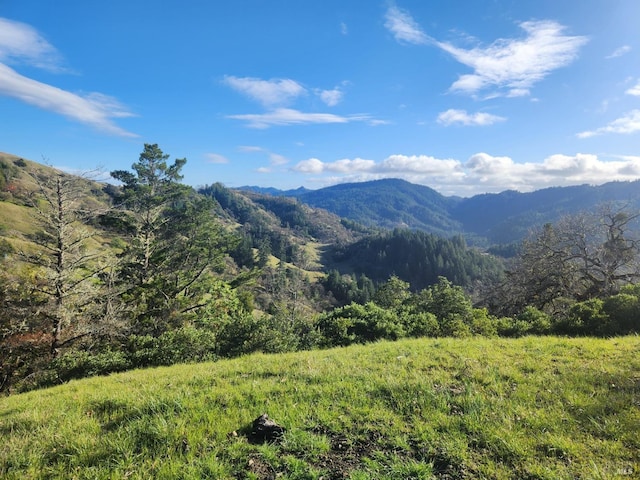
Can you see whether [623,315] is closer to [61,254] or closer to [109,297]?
[109,297]

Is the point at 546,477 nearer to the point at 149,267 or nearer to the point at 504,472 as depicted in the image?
the point at 504,472

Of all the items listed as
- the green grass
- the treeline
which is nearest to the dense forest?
the green grass

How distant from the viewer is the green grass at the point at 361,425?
4246 mm

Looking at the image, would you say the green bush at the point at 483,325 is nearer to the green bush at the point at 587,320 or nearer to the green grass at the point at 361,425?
the green bush at the point at 587,320

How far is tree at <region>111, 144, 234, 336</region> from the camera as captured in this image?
87.1ft

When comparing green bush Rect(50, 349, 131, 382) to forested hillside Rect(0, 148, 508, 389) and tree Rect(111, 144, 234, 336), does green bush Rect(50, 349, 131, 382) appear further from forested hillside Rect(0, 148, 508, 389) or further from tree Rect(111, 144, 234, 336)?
tree Rect(111, 144, 234, 336)

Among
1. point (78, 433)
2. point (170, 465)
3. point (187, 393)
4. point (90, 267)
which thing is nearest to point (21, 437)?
point (78, 433)

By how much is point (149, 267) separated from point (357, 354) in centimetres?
2713

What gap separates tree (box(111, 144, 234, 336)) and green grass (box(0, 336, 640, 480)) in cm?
1909

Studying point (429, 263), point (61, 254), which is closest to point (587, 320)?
point (61, 254)

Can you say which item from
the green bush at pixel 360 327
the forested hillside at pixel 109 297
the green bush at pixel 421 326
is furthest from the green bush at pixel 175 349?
the green bush at pixel 421 326

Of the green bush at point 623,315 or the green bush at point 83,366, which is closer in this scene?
the green bush at point 623,315

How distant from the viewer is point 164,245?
1299 inches

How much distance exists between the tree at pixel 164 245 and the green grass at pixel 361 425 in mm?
19093
